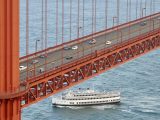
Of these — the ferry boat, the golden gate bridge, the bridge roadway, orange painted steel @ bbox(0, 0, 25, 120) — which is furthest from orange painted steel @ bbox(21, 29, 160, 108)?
the ferry boat

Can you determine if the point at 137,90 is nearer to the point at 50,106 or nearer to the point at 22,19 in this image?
the point at 50,106

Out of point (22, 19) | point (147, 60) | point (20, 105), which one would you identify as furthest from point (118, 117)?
point (22, 19)

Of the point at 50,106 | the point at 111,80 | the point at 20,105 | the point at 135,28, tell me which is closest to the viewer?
the point at 20,105

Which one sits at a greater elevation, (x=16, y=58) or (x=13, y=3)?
(x=13, y=3)

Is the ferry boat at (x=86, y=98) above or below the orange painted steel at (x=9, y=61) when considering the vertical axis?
below

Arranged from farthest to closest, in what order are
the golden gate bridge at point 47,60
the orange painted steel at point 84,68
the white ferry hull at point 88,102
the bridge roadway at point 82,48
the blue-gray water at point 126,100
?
the white ferry hull at point 88,102
the blue-gray water at point 126,100
the bridge roadway at point 82,48
the orange painted steel at point 84,68
the golden gate bridge at point 47,60

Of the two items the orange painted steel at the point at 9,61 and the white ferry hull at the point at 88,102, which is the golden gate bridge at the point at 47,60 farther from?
the white ferry hull at the point at 88,102

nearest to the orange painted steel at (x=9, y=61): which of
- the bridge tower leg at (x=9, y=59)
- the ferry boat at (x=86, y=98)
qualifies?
the bridge tower leg at (x=9, y=59)

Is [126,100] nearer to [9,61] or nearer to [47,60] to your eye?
[47,60]
